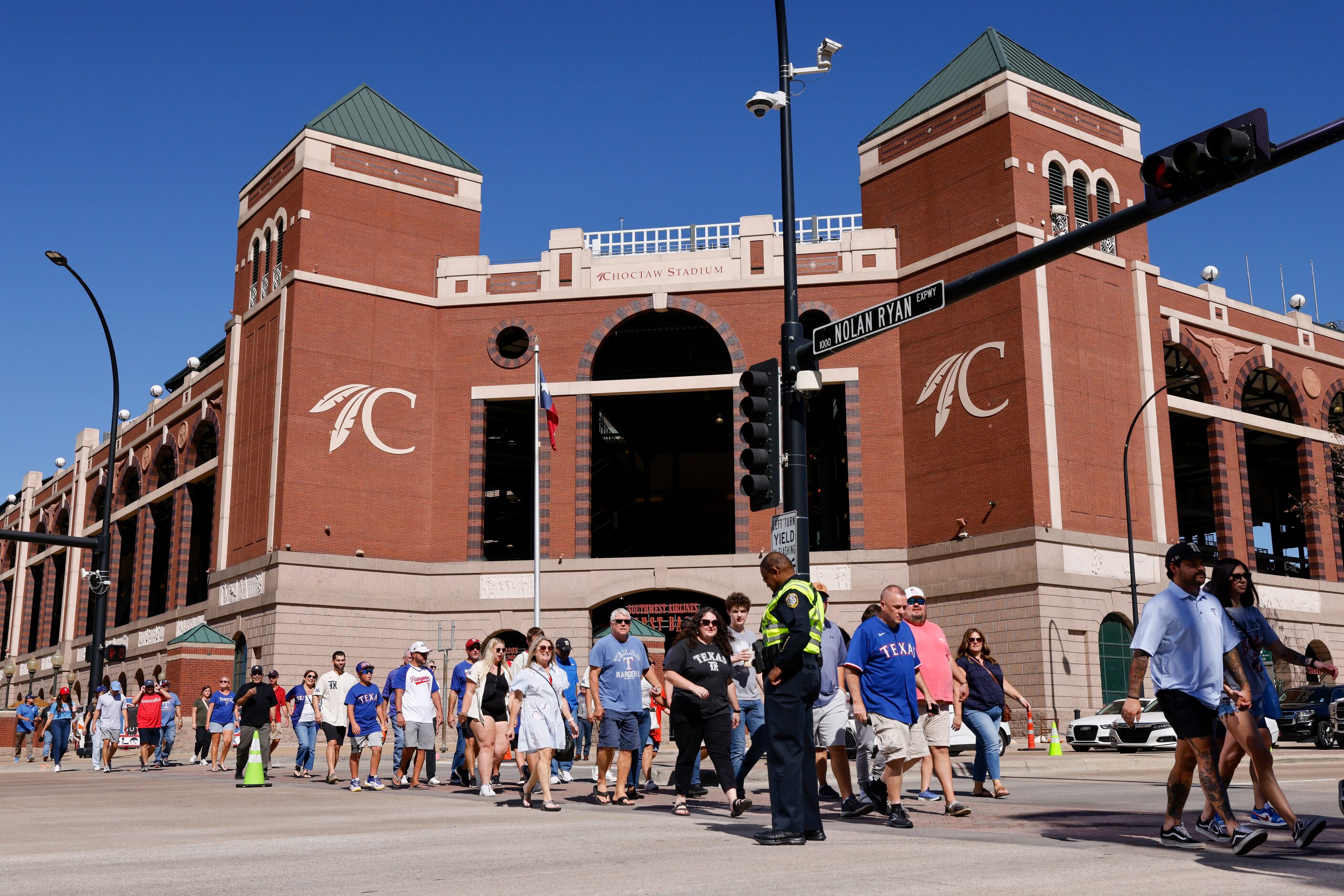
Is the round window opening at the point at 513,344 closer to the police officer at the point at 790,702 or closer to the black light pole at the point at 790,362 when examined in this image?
the black light pole at the point at 790,362

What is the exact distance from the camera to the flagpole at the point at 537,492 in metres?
33.8

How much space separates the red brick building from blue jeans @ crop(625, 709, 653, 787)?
20087mm

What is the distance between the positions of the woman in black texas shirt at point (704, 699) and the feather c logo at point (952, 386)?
2405 centimetres

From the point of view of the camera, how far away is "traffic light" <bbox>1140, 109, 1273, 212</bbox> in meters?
9.54

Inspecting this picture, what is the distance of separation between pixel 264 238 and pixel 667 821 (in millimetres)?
35322

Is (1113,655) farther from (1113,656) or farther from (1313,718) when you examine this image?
(1313,718)

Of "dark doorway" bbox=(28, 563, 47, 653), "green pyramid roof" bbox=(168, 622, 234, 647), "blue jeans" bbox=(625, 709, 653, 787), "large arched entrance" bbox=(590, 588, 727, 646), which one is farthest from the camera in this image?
"dark doorway" bbox=(28, 563, 47, 653)

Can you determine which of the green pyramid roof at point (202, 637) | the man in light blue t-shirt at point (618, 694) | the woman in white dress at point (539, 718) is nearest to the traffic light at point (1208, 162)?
the man in light blue t-shirt at point (618, 694)

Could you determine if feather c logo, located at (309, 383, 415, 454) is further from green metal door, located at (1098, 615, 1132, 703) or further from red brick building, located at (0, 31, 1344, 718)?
green metal door, located at (1098, 615, 1132, 703)

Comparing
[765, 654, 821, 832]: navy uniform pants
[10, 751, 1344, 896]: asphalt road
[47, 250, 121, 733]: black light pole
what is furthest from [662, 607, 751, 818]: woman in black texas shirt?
[47, 250, 121, 733]: black light pole

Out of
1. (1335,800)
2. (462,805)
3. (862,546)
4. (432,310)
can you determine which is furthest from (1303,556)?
(462,805)

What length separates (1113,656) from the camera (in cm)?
3391

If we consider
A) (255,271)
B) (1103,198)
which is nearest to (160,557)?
(255,271)

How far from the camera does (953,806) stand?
34.1 ft
